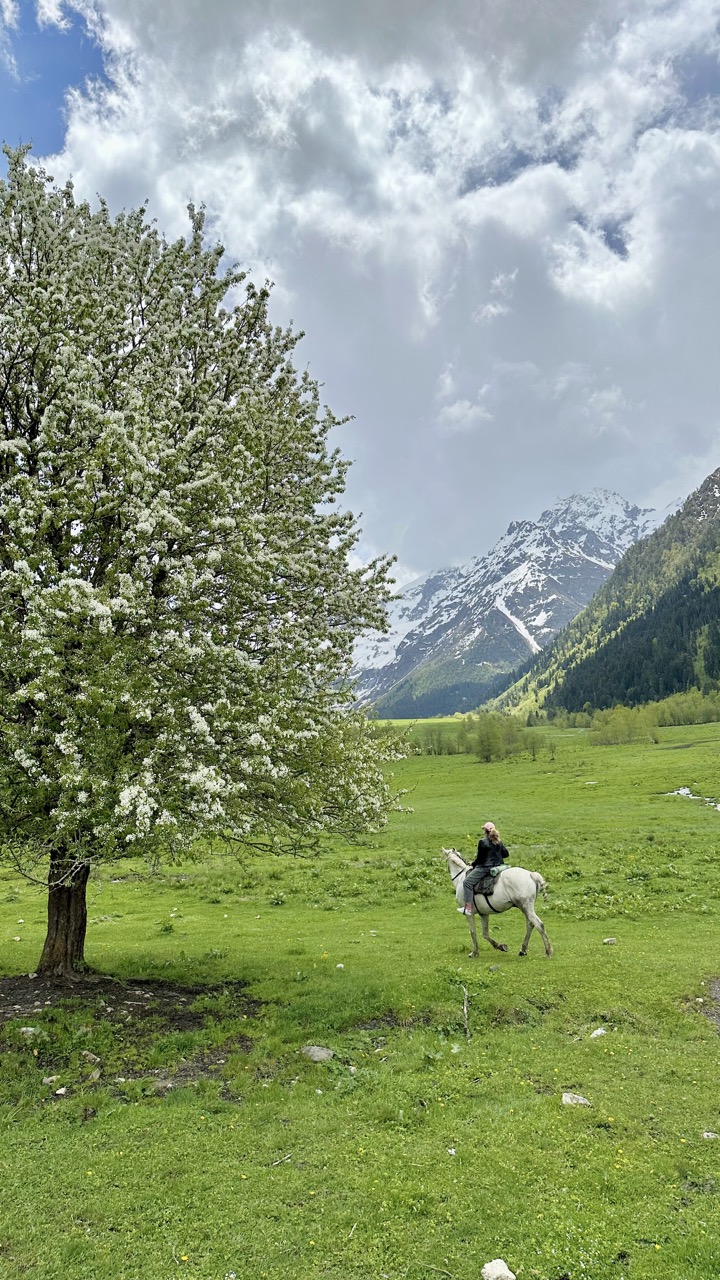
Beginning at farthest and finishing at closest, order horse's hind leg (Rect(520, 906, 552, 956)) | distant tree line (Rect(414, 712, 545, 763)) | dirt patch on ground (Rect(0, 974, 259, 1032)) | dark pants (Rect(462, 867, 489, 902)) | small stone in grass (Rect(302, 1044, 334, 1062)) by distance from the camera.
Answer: distant tree line (Rect(414, 712, 545, 763)) → dark pants (Rect(462, 867, 489, 902)) → horse's hind leg (Rect(520, 906, 552, 956)) → dirt patch on ground (Rect(0, 974, 259, 1032)) → small stone in grass (Rect(302, 1044, 334, 1062))

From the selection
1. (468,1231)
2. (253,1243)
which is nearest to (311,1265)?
(253,1243)

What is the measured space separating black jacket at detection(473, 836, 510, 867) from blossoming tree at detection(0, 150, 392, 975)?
176 inches

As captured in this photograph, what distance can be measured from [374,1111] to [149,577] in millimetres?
11509

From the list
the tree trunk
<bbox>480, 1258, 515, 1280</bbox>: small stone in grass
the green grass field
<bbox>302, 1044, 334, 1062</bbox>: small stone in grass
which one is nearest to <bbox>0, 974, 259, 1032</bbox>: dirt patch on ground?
the green grass field

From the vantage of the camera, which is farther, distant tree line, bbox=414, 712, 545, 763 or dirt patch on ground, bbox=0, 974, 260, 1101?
distant tree line, bbox=414, 712, 545, 763

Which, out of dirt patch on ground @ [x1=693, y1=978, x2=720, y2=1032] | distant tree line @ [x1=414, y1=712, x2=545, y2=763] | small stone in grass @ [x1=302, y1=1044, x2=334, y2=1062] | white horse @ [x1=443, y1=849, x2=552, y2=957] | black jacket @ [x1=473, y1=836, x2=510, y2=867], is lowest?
distant tree line @ [x1=414, y1=712, x2=545, y2=763]

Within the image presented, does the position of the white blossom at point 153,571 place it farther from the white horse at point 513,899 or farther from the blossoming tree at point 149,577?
the white horse at point 513,899

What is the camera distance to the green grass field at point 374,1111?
809cm

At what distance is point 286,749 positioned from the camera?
622 inches

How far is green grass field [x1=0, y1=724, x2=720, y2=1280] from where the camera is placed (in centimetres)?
809

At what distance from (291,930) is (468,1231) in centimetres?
1987

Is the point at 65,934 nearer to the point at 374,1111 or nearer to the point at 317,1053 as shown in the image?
the point at 317,1053

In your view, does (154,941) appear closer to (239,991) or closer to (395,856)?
(239,991)

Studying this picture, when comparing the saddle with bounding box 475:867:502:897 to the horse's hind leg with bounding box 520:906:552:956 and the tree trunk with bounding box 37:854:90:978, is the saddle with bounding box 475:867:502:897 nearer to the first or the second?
the horse's hind leg with bounding box 520:906:552:956
